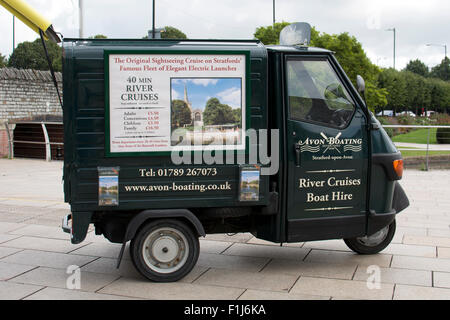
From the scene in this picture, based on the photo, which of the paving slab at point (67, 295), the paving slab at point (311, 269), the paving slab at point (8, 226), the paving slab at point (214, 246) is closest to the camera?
the paving slab at point (67, 295)

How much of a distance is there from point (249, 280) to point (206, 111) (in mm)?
1743

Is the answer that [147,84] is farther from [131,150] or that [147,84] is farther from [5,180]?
[5,180]

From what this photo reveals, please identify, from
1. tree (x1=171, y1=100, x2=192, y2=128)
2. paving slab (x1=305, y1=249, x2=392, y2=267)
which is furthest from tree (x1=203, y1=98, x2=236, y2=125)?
paving slab (x1=305, y1=249, x2=392, y2=267)

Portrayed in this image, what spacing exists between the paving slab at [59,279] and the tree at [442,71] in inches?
4142

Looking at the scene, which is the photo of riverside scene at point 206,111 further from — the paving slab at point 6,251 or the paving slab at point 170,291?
the paving slab at point 6,251

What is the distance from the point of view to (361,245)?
253 inches

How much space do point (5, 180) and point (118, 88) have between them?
9512 mm

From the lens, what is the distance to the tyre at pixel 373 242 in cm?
643

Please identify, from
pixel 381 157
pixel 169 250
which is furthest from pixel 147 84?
pixel 381 157

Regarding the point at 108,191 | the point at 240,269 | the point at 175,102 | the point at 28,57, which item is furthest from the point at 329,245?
the point at 28,57

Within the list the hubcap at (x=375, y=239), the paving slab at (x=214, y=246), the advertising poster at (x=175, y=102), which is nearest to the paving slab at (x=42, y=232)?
the paving slab at (x=214, y=246)

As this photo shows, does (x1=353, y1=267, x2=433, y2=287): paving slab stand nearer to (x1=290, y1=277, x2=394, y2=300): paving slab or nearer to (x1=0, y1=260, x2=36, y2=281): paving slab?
(x1=290, y1=277, x2=394, y2=300): paving slab
